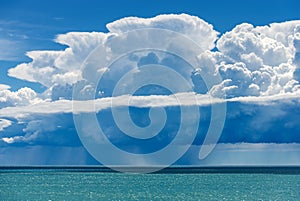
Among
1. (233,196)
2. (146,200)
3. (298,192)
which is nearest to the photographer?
(146,200)

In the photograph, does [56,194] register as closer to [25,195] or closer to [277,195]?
[25,195]

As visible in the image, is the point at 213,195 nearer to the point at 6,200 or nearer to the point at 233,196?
the point at 233,196

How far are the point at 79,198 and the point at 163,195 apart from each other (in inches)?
686

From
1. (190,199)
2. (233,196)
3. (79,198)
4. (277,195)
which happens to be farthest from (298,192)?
(79,198)

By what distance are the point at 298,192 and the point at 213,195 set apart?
19.9 meters

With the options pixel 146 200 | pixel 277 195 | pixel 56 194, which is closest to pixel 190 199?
pixel 146 200

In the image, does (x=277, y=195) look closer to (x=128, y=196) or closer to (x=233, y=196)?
(x=233, y=196)

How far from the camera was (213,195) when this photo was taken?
117 m

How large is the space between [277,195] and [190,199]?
67.6 feet

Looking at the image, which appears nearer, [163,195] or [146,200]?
[146,200]

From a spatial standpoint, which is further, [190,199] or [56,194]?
[56,194]

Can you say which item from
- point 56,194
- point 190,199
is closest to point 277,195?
point 190,199

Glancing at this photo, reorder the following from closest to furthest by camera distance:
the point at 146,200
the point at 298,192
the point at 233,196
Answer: the point at 146,200 → the point at 233,196 → the point at 298,192

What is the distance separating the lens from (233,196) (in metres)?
113
